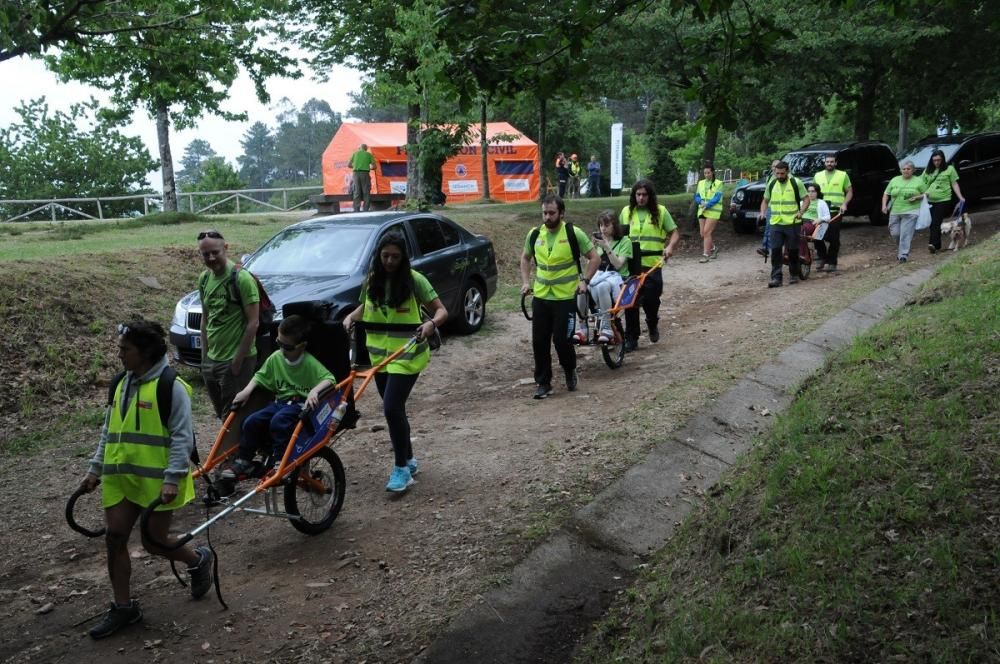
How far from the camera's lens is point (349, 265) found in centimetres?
1012

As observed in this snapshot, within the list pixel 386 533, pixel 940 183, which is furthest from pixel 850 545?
pixel 940 183

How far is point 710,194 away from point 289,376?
543 inches

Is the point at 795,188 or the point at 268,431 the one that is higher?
the point at 795,188

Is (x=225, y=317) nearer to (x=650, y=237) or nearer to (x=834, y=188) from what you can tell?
(x=650, y=237)

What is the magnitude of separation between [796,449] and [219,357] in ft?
13.2

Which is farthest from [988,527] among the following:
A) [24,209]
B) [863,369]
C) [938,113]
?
[24,209]

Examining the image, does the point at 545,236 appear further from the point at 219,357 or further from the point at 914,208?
the point at 914,208

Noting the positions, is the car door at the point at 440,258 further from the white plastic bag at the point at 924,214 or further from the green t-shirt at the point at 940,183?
the green t-shirt at the point at 940,183

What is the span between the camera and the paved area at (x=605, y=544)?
4.26m

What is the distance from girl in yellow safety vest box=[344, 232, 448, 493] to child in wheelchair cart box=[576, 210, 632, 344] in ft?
10.7

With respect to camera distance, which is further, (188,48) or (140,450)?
(188,48)

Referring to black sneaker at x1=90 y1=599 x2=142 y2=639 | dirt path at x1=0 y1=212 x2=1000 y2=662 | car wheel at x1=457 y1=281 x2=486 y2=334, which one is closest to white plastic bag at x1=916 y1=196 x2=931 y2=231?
dirt path at x1=0 y1=212 x2=1000 y2=662

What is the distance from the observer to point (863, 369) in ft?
22.3

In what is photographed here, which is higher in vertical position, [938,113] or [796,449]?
[938,113]
